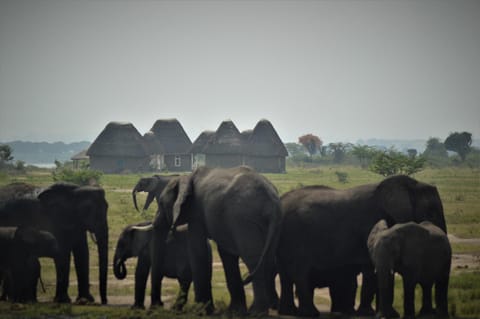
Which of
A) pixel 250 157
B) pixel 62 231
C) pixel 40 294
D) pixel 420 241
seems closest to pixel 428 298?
pixel 420 241

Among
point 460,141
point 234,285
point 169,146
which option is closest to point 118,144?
point 169,146

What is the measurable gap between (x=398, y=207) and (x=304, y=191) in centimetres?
177

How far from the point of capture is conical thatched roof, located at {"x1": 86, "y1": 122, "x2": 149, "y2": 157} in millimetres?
78688

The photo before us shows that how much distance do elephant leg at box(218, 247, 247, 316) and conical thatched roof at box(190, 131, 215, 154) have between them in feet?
221

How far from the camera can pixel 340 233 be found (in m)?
13.1

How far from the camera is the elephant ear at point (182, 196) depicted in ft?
44.6

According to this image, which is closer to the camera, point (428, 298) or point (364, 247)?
point (428, 298)


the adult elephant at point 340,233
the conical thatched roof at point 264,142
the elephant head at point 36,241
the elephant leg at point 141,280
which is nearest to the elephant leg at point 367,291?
the adult elephant at point 340,233

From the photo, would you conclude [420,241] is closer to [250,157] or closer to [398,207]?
[398,207]

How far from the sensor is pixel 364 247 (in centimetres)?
1302

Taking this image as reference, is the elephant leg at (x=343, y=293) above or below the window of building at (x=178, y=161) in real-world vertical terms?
below

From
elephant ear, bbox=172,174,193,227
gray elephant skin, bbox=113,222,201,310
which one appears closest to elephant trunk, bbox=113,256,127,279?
gray elephant skin, bbox=113,222,201,310

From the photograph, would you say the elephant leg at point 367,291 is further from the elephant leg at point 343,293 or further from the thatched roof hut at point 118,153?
the thatched roof hut at point 118,153

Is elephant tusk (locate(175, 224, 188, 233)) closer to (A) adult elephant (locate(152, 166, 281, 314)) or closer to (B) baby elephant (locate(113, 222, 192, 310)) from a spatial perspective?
(B) baby elephant (locate(113, 222, 192, 310))
